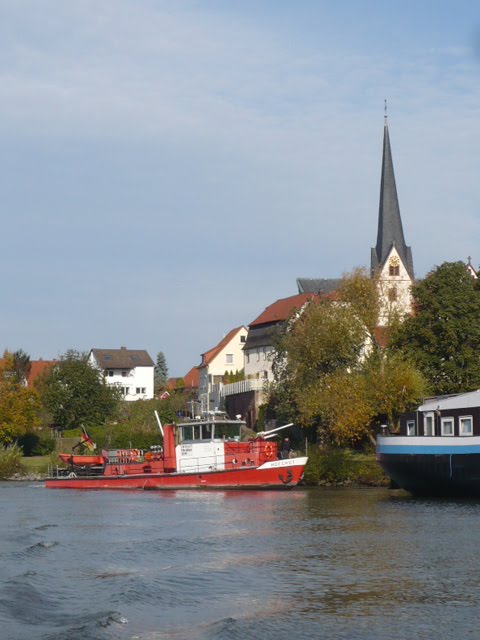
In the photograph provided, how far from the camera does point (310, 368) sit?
223 ft

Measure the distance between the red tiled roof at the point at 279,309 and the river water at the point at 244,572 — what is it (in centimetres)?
6609

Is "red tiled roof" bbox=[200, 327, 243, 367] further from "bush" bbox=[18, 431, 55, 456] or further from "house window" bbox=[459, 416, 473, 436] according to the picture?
"house window" bbox=[459, 416, 473, 436]

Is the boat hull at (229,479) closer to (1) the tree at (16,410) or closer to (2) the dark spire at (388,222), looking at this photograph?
(1) the tree at (16,410)

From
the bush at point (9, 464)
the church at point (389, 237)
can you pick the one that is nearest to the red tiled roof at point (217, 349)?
the church at point (389, 237)

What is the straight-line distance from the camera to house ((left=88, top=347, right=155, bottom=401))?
492 ft

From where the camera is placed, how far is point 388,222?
409 feet

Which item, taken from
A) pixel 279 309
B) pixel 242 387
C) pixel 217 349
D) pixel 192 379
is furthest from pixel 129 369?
pixel 242 387

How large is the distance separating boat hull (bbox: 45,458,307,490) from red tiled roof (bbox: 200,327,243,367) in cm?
6926

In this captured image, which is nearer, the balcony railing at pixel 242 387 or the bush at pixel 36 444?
the balcony railing at pixel 242 387

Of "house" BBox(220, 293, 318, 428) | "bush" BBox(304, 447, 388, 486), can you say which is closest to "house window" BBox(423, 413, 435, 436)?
"bush" BBox(304, 447, 388, 486)

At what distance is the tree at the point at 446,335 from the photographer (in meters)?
67.7

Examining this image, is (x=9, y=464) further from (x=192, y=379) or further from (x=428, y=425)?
(x=192, y=379)

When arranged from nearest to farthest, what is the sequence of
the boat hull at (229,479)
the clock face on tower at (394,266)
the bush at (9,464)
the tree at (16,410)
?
the boat hull at (229,479), the bush at (9,464), the tree at (16,410), the clock face on tower at (394,266)

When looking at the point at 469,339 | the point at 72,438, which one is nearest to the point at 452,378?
the point at 469,339
